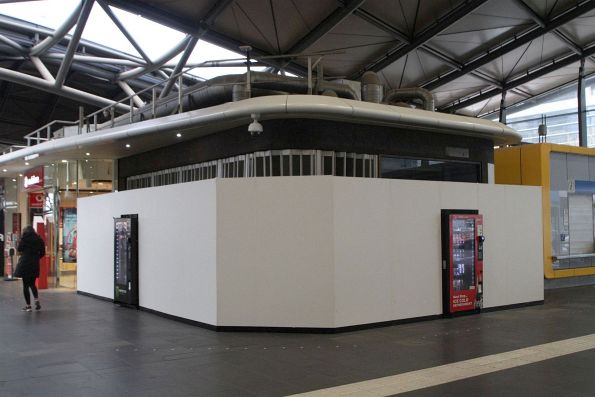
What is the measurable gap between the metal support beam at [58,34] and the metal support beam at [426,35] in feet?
45.2

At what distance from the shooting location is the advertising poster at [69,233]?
1811cm

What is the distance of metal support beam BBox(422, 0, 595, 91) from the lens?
22297mm

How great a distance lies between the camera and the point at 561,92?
30688mm

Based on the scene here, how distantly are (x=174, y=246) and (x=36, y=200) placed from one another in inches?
460

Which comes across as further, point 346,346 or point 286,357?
point 346,346

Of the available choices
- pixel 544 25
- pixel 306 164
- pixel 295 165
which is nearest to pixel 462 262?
pixel 306 164

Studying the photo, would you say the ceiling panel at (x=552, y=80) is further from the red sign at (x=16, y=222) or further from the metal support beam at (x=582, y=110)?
the red sign at (x=16, y=222)

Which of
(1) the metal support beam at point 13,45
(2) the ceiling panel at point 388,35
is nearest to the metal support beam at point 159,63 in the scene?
(2) the ceiling panel at point 388,35

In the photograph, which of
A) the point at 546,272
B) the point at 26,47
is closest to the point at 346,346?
the point at 546,272

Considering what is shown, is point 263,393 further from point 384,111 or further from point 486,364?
point 384,111

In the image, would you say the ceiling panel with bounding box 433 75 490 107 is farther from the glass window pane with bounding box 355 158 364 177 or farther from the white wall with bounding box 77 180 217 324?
the white wall with bounding box 77 180 217 324

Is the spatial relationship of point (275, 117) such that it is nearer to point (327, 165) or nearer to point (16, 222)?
point (327, 165)

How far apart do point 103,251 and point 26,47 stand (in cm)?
1691

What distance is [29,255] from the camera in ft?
38.9
